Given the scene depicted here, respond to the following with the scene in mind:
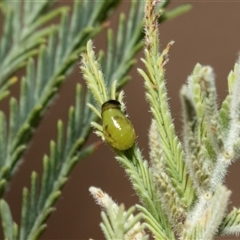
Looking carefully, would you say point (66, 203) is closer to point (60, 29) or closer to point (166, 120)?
point (60, 29)

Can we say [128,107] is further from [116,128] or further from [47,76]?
[116,128]

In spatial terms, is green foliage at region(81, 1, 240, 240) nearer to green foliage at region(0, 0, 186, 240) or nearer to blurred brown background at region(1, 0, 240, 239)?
green foliage at region(0, 0, 186, 240)

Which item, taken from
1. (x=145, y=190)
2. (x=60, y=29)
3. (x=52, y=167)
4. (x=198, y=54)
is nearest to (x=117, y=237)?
(x=145, y=190)

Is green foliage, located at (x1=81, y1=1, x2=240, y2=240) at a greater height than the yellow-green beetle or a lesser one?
lesser

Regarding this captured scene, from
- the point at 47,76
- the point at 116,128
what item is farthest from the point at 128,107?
the point at 116,128

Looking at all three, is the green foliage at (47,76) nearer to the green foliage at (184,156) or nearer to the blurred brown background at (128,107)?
the green foliage at (184,156)

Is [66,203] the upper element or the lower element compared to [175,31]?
lower


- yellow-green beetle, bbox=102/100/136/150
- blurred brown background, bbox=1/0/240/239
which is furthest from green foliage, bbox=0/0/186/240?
blurred brown background, bbox=1/0/240/239
